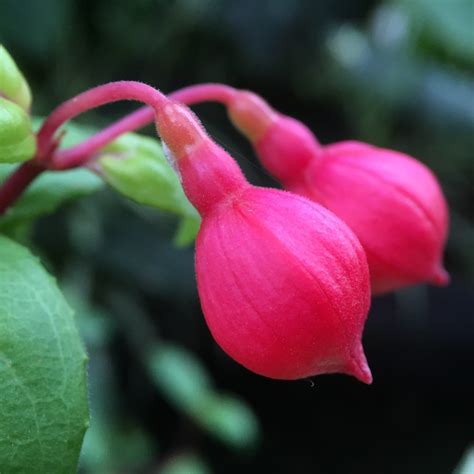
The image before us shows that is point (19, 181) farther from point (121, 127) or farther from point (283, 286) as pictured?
point (283, 286)

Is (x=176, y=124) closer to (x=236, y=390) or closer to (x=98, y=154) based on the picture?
(x=98, y=154)

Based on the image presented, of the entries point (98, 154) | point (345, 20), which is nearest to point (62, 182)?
point (98, 154)

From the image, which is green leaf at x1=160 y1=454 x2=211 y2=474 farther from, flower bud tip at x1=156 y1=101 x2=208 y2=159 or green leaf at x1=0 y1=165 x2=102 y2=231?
flower bud tip at x1=156 y1=101 x2=208 y2=159

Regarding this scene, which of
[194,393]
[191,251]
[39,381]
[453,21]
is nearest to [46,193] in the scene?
[39,381]

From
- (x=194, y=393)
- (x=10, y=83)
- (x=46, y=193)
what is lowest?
(x=194, y=393)

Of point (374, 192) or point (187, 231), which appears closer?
point (374, 192)
